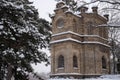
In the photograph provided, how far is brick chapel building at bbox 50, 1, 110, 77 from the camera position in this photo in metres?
33.4

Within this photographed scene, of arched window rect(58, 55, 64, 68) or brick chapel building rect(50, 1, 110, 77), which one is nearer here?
brick chapel building rect(50, 1, 110, 77)

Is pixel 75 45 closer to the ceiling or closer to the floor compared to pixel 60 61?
closer to the ceiling

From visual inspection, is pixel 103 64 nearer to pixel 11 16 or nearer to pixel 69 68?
pixel 69 68

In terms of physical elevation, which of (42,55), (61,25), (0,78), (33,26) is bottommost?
(0,78)

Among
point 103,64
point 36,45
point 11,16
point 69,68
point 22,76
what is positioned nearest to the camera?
point 11,16

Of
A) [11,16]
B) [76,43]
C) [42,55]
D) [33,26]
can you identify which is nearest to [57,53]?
[76,43]

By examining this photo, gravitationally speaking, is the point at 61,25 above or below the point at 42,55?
above

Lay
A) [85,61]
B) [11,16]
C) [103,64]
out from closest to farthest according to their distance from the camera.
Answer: [11,16], [85,61], [103,64]

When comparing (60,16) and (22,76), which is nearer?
(22,76)

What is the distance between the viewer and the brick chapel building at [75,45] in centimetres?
3338

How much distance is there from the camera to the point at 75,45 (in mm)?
34344

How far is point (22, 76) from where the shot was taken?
19969 mm

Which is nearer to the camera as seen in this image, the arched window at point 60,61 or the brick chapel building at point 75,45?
the brick chapel building at point 75,45

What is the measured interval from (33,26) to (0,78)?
448cm
